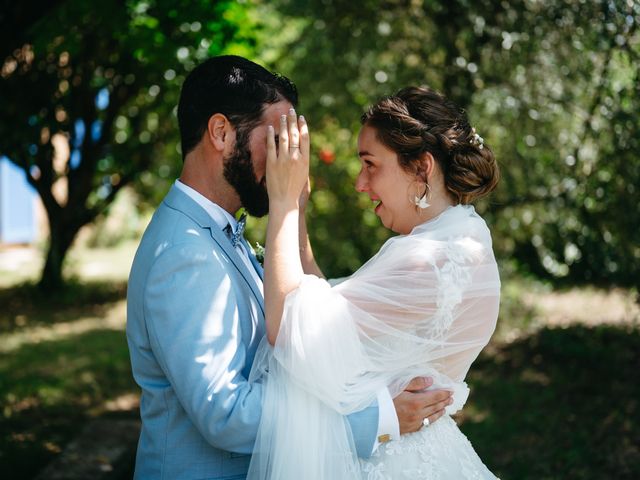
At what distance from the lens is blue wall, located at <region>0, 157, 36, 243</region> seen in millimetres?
18453

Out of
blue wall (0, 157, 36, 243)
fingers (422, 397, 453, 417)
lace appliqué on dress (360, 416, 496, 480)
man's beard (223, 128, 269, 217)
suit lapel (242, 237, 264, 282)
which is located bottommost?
blue wall (0, 157, 36, 243)

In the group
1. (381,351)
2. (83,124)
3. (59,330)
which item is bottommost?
(59,330)

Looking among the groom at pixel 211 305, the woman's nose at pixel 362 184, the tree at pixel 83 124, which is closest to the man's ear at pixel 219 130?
the groom at pixel 211 305

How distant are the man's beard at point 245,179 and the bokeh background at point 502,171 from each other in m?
2.43

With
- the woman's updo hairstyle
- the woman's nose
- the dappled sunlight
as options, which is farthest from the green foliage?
the dappled sunlight

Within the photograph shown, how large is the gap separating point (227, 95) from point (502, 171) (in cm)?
456

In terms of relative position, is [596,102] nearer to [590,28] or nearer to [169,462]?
[590,28]

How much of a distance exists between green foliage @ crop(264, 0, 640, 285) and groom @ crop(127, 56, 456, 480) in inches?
127

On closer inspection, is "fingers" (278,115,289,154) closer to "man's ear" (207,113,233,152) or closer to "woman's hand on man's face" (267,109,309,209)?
"woman's hand on man's face" (267,109,309,209)

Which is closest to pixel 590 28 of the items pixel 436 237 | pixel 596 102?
pixel 596 102

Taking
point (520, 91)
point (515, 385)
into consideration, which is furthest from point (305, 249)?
point (515, 385)

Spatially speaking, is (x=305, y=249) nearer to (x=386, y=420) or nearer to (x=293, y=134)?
(x=293, y=134)

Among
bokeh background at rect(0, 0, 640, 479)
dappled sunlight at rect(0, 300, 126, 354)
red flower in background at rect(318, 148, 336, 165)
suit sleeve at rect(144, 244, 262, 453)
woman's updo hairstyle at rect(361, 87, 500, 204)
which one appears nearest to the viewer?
suit sleeve at rect(144, 244, 262, 453)

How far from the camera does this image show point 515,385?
6719 mm
